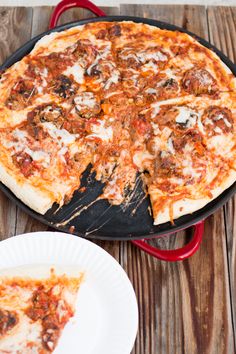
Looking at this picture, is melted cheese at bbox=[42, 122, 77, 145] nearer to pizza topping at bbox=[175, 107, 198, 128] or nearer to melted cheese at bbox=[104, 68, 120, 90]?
melted cheese at bbox=[104, 68, 120, 90]

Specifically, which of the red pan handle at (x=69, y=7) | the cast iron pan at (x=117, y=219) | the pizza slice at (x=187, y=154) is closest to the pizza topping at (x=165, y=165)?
the pizza slice at (x=187, y=154)

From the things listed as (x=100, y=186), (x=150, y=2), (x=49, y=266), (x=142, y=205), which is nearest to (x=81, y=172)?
(x=100, y=186)

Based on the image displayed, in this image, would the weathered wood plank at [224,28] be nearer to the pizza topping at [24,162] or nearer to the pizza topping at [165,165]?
the pizza topping at [165,165]

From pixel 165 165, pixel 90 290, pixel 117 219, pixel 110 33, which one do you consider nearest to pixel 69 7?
pixel 110 33

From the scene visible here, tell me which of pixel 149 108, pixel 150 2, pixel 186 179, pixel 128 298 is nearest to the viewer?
pixel 128 298

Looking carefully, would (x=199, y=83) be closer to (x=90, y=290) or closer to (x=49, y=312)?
(x=90, y=290)

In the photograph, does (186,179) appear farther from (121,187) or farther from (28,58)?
(28,58)

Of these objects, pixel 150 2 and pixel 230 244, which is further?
pixel 150 2
